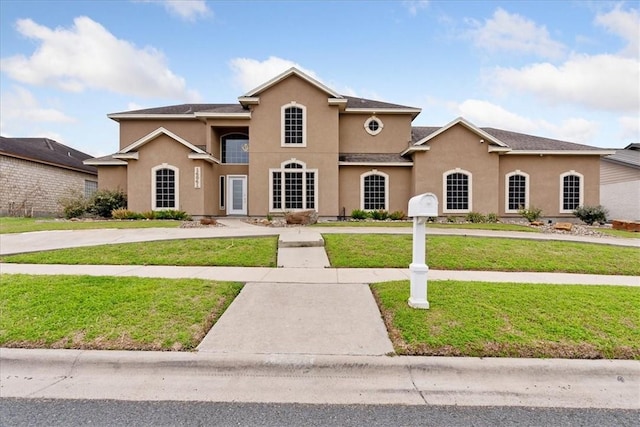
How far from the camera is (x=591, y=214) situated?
18.7m

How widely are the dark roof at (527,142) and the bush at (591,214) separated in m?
3.47

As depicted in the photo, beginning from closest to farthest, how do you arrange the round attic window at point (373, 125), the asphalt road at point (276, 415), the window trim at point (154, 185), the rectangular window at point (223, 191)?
the asphalt road at point (276, 415), the window trim at point (154, 185), the rectangular window at point (223, 191), the round attic window at point (373, 125)

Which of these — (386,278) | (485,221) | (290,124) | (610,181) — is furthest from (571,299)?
(610,181)

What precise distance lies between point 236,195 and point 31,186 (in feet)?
48.4

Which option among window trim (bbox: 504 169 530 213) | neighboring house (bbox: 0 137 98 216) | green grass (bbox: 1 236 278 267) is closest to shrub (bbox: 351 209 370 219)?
window trim (bbox: 504 169 530 213)

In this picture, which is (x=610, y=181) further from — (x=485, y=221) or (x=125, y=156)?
(x=125, y=156)

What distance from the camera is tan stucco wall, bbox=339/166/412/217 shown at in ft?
65.0

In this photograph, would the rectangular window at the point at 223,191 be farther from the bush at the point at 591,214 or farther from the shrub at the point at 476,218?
the bush at the point at 591,214

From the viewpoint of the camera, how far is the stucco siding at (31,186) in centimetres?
2167

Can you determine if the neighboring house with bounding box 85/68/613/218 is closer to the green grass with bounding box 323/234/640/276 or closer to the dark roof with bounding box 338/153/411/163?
the dark roof with bounding box 338/153/411/163

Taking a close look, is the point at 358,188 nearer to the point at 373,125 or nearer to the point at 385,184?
the point at 385,184

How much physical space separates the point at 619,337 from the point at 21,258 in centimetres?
1189

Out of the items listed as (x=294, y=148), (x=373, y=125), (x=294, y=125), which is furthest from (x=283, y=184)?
(x=373, y=125)

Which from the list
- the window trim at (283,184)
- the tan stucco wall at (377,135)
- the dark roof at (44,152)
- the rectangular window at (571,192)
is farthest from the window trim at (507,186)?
the dark roof at (44,152)
